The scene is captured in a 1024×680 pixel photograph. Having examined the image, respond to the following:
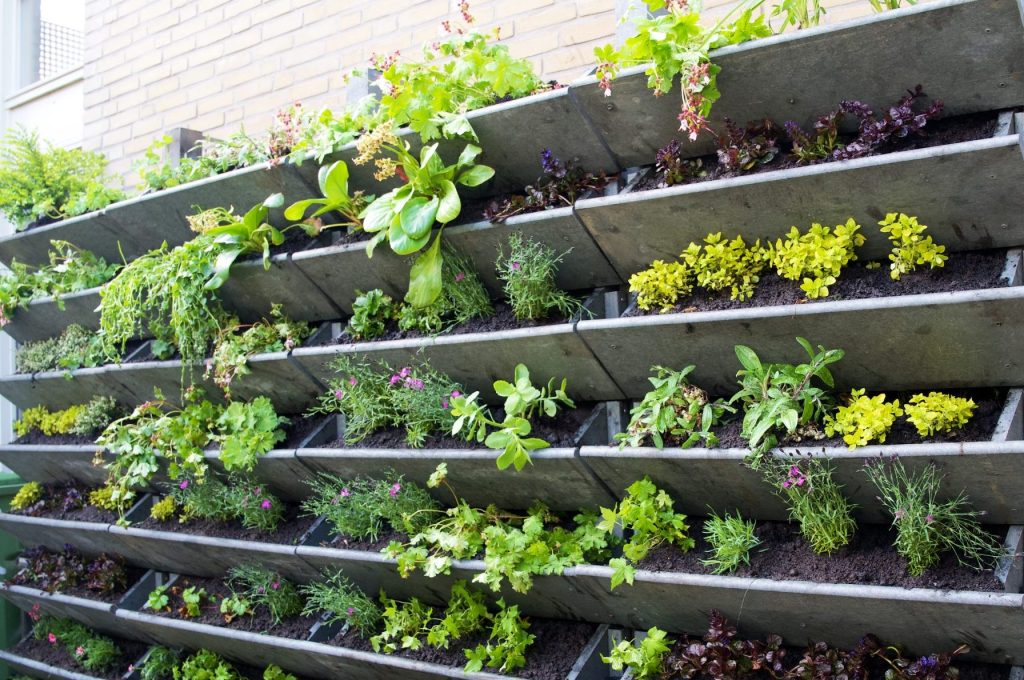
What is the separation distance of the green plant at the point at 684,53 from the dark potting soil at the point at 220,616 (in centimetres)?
248

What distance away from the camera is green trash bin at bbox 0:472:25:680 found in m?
5.41

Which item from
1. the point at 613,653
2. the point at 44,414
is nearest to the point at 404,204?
the point at 613,653

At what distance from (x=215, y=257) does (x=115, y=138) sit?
7.16 ft

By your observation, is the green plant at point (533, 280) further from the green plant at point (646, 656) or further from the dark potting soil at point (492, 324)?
the green plant at point (646, 656)

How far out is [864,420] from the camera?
8.22ft

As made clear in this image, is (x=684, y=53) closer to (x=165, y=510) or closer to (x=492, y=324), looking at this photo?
(x=492, y=324)

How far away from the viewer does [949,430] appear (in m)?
2.46

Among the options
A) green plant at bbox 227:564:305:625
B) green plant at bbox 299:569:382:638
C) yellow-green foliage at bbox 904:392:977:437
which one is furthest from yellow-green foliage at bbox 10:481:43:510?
yellow-green foliage at bbox 904:392:977:437

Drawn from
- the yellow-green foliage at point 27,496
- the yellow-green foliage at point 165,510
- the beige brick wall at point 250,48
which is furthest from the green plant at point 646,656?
the yellow-green foliage at point 27,496

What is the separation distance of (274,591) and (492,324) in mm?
1511

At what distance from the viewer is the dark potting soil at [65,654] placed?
15.0 feet

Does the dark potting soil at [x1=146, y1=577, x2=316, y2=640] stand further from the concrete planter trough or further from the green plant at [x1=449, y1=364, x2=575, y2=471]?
the concrete planter trough

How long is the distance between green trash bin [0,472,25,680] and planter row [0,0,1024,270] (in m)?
3.22

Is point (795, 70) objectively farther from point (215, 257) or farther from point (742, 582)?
point (215, 257)
